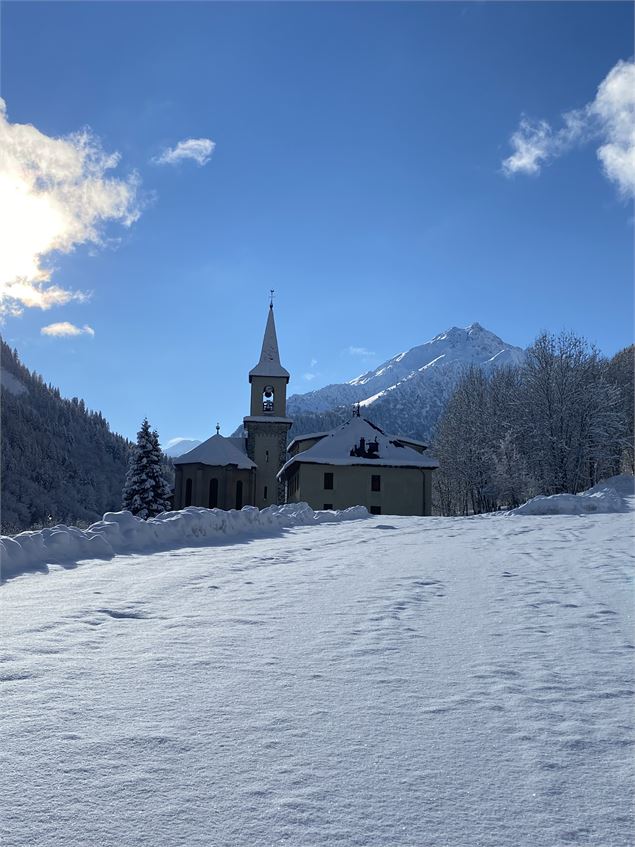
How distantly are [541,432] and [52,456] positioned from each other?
11048 cm

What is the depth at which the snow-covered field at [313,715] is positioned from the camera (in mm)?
2740

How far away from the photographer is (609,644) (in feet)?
17.4

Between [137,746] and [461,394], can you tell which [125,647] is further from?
[461,394]

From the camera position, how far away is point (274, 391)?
5484 centimetres

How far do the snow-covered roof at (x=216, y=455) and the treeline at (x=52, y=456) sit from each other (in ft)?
165

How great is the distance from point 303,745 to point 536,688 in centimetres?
178

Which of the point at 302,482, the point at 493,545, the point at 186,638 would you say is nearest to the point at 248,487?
the point at 302,482

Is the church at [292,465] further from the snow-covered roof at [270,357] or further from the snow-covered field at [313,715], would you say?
the snow-covered field at [313,715]

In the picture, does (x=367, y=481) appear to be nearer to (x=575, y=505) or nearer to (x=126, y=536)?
(x=575, y=505)

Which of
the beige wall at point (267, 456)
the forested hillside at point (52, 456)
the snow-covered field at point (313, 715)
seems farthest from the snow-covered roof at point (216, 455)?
the forested hillside at point (52, 456)

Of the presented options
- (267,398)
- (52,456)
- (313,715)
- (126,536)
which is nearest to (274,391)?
(267,398)

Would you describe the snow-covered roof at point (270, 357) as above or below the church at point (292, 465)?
above

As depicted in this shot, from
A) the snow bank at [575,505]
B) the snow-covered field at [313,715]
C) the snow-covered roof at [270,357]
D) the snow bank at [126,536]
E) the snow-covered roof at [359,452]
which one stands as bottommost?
the snow-covered field at [313,715]

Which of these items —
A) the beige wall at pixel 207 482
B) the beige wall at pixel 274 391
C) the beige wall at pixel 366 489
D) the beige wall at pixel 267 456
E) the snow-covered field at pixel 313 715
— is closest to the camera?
the snow-covered field at pixel 313 715
